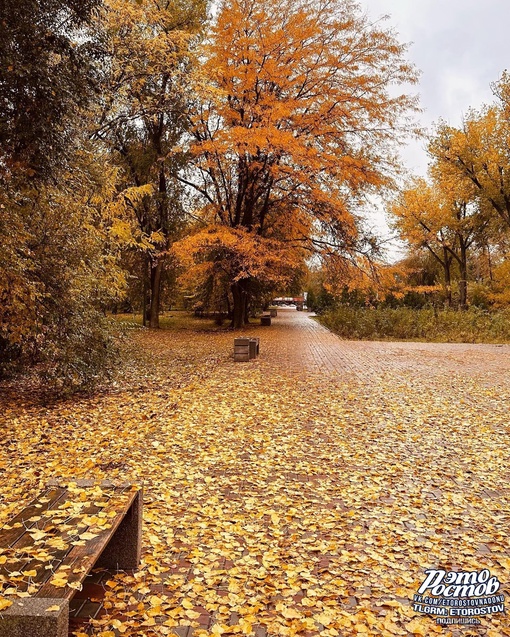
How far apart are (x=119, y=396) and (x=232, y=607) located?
571 centimetres

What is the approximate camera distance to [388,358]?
13461mm

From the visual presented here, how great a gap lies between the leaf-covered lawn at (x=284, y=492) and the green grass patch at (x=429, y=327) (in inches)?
421

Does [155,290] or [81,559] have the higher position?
[155,290]

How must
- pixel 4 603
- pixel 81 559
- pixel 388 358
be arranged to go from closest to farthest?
pixel 4 603 → pixel 81 559 → pixel 388 358

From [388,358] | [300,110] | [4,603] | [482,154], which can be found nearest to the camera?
[4,603]

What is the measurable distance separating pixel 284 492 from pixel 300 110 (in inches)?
681

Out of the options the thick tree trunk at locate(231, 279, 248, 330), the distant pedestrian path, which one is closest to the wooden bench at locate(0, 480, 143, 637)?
the distant pedestrian path

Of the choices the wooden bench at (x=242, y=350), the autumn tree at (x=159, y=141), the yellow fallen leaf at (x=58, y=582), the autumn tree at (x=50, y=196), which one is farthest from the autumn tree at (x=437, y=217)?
the yellow fallen leaf at (x=58, y=582)

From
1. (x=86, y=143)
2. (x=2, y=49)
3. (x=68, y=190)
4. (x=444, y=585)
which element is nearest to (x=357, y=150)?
(x=86, y=143)

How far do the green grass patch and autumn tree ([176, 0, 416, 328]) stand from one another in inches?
117

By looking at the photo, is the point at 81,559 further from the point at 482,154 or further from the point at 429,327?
the point at 482,154

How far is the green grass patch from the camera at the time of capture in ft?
62.2
